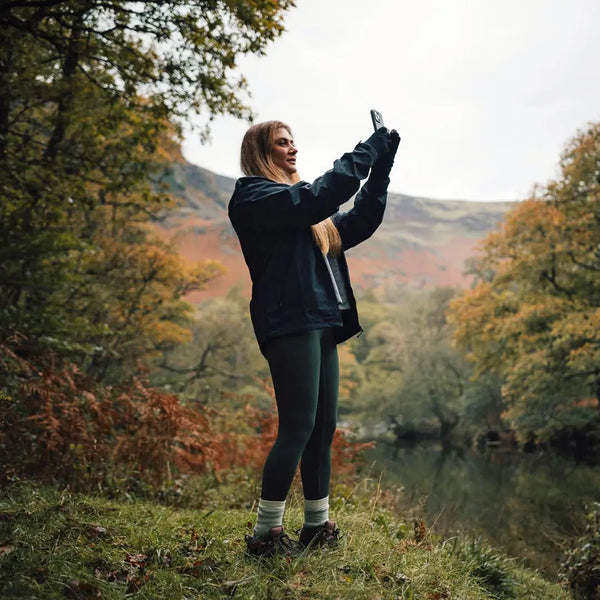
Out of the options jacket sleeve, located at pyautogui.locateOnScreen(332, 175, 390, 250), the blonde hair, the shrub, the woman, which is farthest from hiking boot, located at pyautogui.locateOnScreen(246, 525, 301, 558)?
the shrub

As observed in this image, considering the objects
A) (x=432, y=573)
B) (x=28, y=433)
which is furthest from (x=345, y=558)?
(x=28, y=433)

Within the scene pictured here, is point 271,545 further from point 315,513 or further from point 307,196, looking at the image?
point 307,196

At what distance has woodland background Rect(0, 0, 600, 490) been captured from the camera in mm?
4891

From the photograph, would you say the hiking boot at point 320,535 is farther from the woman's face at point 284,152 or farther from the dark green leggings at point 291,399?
the woman's face at point 284,152

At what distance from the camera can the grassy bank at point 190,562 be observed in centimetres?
216

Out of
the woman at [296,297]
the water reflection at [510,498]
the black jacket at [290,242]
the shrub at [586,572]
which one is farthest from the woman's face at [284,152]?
the shrub at [586,572]

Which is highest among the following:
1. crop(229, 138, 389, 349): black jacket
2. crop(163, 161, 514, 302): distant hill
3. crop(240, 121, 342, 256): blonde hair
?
crop(163, 161, 514, 302): distant hill

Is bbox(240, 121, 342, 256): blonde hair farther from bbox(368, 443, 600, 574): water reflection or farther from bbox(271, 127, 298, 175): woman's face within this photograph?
bbox(368, 443, 600, 574): water reflection

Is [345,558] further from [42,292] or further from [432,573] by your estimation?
[42,292]

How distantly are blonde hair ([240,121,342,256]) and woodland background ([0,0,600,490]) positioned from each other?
2307mm

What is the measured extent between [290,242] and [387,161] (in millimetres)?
661

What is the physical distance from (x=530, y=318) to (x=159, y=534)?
1510 cm

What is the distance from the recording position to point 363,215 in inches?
122

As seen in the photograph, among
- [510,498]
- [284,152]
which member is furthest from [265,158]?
[510,498]
